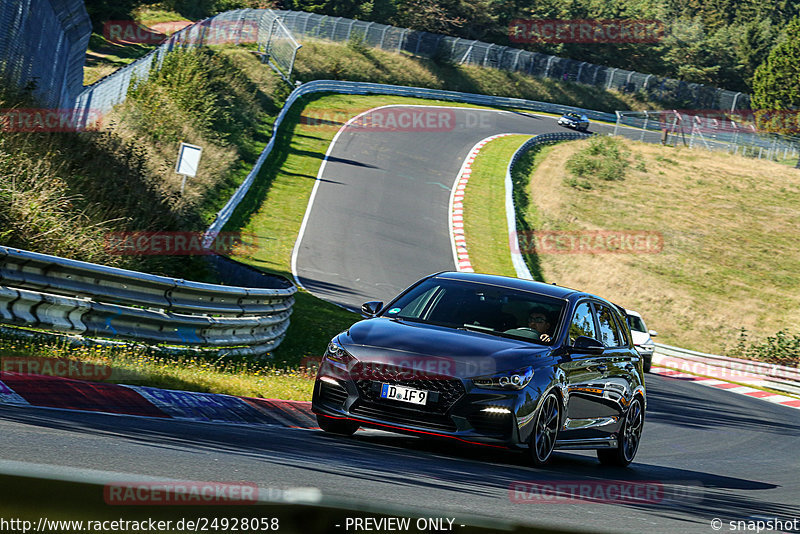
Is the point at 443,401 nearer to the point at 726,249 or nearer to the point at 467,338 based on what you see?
the point at 467,338

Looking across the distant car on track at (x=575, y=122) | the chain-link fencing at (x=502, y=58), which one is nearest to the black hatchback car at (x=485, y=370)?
the chain-link fencing at (x=502, y=58)

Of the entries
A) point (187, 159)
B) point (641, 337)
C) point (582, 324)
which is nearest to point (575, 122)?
point (641, 337)

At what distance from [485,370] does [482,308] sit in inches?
56.2

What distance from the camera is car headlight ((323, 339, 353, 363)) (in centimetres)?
864

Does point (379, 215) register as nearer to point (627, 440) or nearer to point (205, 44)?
point (205, 44)

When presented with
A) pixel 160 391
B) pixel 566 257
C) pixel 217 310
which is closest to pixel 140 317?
pixel 217 310

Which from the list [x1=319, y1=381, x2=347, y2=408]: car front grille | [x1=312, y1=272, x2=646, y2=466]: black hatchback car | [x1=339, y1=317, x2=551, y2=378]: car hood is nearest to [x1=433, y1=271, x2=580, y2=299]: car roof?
[x1=312, y1=272, x2=646, y2=466]: black hatchback car

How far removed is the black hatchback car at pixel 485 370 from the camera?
8.22m

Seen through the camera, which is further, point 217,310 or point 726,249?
point 726,249

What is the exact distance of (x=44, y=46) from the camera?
63.7ft

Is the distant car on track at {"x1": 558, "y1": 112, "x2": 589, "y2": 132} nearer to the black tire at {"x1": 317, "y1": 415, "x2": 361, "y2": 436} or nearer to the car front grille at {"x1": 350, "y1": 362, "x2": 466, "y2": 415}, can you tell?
the black tire at {"x1": 317, "y1": 415, "x2": 361, "y2": 436}

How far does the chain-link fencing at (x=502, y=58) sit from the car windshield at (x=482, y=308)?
58075 mm

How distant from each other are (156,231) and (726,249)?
33.0 m

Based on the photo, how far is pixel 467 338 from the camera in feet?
28.9
